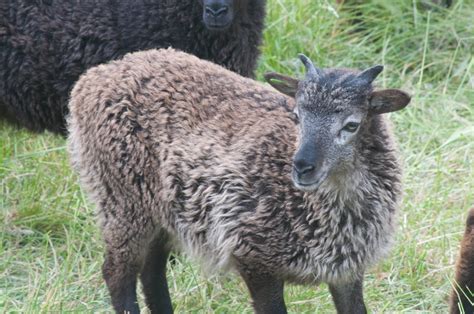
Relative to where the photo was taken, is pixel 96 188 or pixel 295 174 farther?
pixel 96 188

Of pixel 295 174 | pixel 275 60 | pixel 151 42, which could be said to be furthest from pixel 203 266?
pixel 275 60

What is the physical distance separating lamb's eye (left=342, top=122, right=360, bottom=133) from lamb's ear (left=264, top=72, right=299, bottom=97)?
1.30ft

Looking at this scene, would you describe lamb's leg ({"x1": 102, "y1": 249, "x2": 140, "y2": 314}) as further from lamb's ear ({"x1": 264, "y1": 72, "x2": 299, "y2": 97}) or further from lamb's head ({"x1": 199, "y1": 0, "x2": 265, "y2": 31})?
lamb's head ({"x1": 199, "y1": 0, "x2": 265, "y2": 31})

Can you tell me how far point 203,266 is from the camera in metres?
5.63

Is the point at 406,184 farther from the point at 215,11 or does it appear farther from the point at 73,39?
the point at 73,39

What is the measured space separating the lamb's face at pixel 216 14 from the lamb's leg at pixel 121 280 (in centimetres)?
176

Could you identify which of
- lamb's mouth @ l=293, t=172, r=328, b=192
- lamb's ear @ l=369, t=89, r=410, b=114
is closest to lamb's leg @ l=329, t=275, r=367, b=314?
lamb's mouth @ l=293, t=172, r=328, b=192

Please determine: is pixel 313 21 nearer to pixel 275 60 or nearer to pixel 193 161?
pixel 275 60

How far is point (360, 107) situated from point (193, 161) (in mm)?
943

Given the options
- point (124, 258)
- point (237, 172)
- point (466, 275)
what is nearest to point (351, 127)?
point (237, 172)

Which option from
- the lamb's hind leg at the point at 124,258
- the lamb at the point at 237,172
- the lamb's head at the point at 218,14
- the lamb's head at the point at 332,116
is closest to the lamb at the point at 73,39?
the lamb's head at the point at 218,14

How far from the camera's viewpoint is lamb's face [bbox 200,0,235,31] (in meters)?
6.67

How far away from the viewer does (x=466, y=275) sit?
562cm

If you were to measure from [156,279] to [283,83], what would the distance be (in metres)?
1.38
